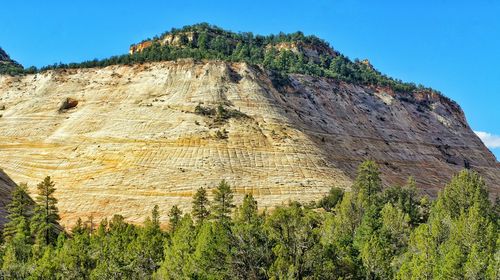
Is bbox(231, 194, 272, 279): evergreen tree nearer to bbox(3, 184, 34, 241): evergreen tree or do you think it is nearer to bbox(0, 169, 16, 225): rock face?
bbox(3, 184, 34, 241): evergreen tree

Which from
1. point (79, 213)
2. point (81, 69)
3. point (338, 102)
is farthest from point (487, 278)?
point (81, 69)

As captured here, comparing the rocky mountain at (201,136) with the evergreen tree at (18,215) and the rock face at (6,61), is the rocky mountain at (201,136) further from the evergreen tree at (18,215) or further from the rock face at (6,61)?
the rock face at (6,61)

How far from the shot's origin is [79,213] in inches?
3282

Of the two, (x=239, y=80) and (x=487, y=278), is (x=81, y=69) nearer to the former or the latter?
(x=239, y=80)

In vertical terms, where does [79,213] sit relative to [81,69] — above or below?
A: below

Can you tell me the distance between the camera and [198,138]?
327ft

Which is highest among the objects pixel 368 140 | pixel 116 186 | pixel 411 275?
pixel 368 140

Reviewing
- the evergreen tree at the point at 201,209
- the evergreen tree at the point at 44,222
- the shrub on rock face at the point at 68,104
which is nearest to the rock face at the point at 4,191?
the evergreen tree at the point at 44,222

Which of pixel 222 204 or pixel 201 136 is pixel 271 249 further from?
pixel 201 136

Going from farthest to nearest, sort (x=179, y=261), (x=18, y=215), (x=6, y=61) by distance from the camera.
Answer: (x=6, y=61) < (x=18, y=215) < (x=179, y=261)

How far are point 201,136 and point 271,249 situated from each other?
62.0 metres

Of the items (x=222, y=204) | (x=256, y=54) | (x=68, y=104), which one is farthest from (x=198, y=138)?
(x=256, y=54)

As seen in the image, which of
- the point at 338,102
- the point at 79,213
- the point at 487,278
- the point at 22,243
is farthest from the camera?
the point at 338,102

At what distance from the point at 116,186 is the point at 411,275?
55.5 meters
